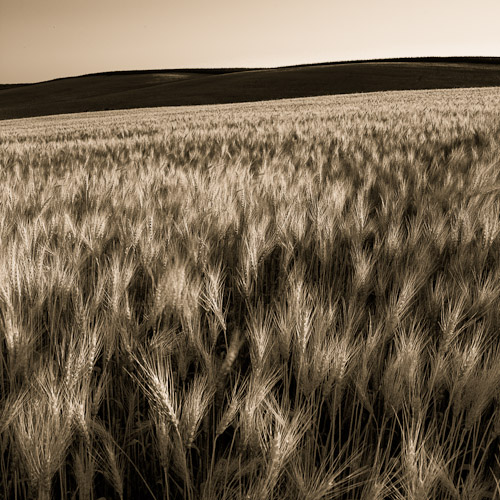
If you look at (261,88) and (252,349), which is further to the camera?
(261,88)

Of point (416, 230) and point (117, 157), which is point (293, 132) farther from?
point (416, 230)

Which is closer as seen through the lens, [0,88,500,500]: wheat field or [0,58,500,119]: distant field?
[0,88,500,500]: wheat field

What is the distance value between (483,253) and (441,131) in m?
4.54

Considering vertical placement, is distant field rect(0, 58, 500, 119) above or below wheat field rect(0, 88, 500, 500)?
above

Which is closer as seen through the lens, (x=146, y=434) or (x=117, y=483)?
(x=117, y=483)

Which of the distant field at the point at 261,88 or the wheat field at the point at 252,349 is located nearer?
the wheat field at the point at 252,349

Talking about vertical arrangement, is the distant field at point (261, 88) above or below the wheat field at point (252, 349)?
above

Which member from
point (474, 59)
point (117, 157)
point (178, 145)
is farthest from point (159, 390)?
point (474, 59)

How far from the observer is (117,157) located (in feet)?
15.8

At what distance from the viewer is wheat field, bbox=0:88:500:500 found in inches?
26.4

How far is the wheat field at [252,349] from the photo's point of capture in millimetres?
670

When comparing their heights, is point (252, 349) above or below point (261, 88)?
below

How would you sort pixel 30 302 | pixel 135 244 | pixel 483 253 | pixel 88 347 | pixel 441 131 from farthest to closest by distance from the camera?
1. pixel 441 131
2. pixel 135 244
3. pixel 483 253
4. pixel 30 302
5. pixel 88 347

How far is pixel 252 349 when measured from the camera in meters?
0.87
